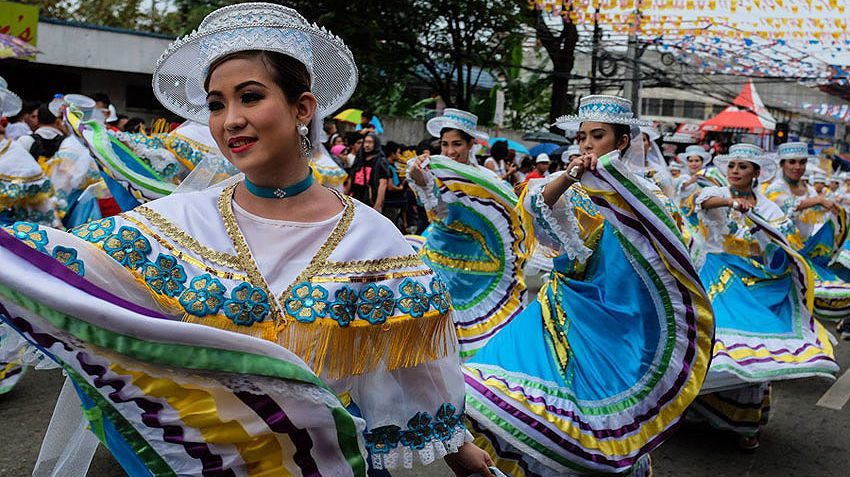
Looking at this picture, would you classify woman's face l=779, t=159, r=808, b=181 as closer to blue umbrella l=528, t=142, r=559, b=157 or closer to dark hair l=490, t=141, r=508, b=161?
dark hair l=490, t=141, r=508, b=161

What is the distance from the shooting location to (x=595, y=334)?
145 inches

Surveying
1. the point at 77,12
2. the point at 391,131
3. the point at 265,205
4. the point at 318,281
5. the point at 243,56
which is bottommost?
the point at 391,131

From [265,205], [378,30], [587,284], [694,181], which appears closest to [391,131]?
[378,30]

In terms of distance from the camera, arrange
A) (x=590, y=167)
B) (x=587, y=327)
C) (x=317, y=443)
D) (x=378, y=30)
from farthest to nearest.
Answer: (x=378, y=30) < (x=587, y=327) < (x=590, y=167) < (x=317, y=443)

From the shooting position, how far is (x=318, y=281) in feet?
6.27

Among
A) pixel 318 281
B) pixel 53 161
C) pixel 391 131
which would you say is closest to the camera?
pixel 318 281

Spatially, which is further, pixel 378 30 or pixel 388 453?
pixel 378 30

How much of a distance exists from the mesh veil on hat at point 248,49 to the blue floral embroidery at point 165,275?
485 millimetres

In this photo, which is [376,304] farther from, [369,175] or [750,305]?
[369,175]

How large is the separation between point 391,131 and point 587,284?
16.4 metres

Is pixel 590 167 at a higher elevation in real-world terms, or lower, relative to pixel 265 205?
lower

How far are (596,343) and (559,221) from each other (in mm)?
538

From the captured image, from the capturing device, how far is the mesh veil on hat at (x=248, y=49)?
1.97m

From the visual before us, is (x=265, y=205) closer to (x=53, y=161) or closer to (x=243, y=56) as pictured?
(x=243, y=56)
